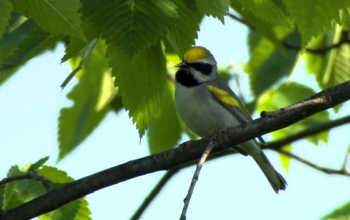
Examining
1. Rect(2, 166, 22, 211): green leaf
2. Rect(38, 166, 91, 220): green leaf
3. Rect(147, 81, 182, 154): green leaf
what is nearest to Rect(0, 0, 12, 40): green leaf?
Rect(2, 166, 22, 211): green leaf

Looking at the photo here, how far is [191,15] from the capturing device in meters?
2.87

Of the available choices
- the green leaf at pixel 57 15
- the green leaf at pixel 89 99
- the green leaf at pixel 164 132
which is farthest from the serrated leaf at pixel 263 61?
the green leaf at pixel 57 15

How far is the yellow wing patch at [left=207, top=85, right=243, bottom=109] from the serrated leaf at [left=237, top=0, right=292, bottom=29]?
2.78 m

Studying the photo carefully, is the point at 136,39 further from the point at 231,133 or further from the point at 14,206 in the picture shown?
the point at 14,206

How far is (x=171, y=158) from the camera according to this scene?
3.00 meters

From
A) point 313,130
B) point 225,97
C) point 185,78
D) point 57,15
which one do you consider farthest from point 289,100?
point 57,15

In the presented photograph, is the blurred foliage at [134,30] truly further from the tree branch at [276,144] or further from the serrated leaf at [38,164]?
the tree branch at [276,144]

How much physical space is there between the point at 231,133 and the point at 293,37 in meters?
2.43

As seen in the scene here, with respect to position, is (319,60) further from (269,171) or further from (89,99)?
(89,99)

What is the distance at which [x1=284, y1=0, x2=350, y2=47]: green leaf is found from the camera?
265cm

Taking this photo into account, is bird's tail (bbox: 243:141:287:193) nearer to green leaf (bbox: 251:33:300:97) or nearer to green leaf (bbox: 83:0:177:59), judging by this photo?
green leaf (bbox: 251:33:300:97)

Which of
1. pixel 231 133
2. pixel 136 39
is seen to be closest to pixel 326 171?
pixel 231 133

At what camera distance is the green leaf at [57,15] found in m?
2.45

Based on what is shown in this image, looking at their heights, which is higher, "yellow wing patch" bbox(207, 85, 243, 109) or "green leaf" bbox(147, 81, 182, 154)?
"yellow wing patch" bbox(207, 85, 243, 109)
